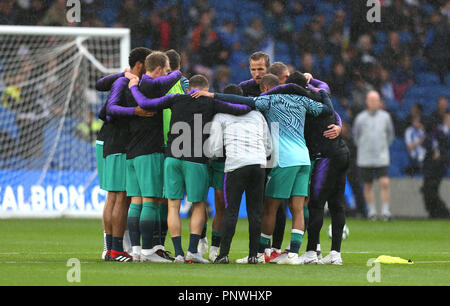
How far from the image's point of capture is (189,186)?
32.0 feet

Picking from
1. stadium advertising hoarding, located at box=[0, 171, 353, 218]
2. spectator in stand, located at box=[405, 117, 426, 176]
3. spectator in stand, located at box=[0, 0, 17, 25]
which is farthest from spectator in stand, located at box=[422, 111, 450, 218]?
spectator in stand, located at box=[0, 0, 17, 25]

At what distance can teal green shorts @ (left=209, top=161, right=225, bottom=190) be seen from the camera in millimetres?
10367

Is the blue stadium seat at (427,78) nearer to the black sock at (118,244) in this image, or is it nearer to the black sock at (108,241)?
the black sock at (108,241)

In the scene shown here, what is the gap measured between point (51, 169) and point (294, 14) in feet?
26.3

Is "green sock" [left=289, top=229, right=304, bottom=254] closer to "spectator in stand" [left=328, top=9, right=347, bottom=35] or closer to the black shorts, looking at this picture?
the black shorts

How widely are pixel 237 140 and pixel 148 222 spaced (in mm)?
1215

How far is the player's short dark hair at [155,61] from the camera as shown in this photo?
9828 mm

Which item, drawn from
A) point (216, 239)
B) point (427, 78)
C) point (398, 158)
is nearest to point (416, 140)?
point (398, 158)

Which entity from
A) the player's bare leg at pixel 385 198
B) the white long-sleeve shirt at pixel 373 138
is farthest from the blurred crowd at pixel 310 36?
the player's bare leg at pixel 385 198

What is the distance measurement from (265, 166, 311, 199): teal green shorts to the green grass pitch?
31.3 inches

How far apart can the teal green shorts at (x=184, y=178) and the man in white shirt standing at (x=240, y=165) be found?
0.73ft

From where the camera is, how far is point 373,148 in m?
19.2
